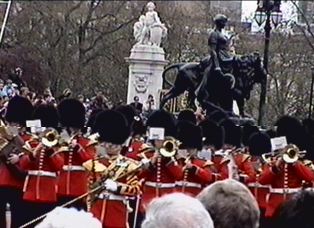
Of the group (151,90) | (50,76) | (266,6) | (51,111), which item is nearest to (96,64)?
(50,76)

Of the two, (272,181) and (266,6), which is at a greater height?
(266,6)

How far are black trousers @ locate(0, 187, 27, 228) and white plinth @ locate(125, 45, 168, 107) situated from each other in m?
17.6

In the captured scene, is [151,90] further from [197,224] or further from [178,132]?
[197,224]

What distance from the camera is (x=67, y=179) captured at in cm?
987

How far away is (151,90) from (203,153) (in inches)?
684

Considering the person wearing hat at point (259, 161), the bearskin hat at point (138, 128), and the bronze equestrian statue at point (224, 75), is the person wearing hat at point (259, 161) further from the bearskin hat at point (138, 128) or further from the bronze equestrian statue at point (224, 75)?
the bronze equestrian statue at point (224, 75)

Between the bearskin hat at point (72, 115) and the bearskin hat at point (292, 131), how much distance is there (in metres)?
2.24

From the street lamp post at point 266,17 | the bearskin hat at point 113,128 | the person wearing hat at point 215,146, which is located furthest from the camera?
the street lamp post at point 266,17

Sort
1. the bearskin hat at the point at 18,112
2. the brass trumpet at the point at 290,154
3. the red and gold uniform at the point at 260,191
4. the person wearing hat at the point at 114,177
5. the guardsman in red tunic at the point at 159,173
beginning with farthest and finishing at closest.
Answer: the bearskin hat at the point at 18,112, the red and gold uniform at the point at 260,191, the brass trumpet at the point at 290,154, the guardsman in red tunic at the point at 159,173, the person wearing hat at the point at 114,177

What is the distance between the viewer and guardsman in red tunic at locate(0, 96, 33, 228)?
32.7 ft

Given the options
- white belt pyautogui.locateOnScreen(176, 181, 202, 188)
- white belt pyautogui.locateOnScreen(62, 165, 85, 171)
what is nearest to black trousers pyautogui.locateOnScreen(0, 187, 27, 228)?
white belt pyautogui.locateOnScreen(62, 165, 85, 171)

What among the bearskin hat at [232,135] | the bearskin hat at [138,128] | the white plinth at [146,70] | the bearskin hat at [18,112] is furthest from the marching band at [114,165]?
the white plinth at [146,70]

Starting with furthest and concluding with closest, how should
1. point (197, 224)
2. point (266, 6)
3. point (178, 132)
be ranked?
1. point (266, 6)
2. point (178, 132)
3. point (197, 224)

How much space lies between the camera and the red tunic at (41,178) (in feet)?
32.1
